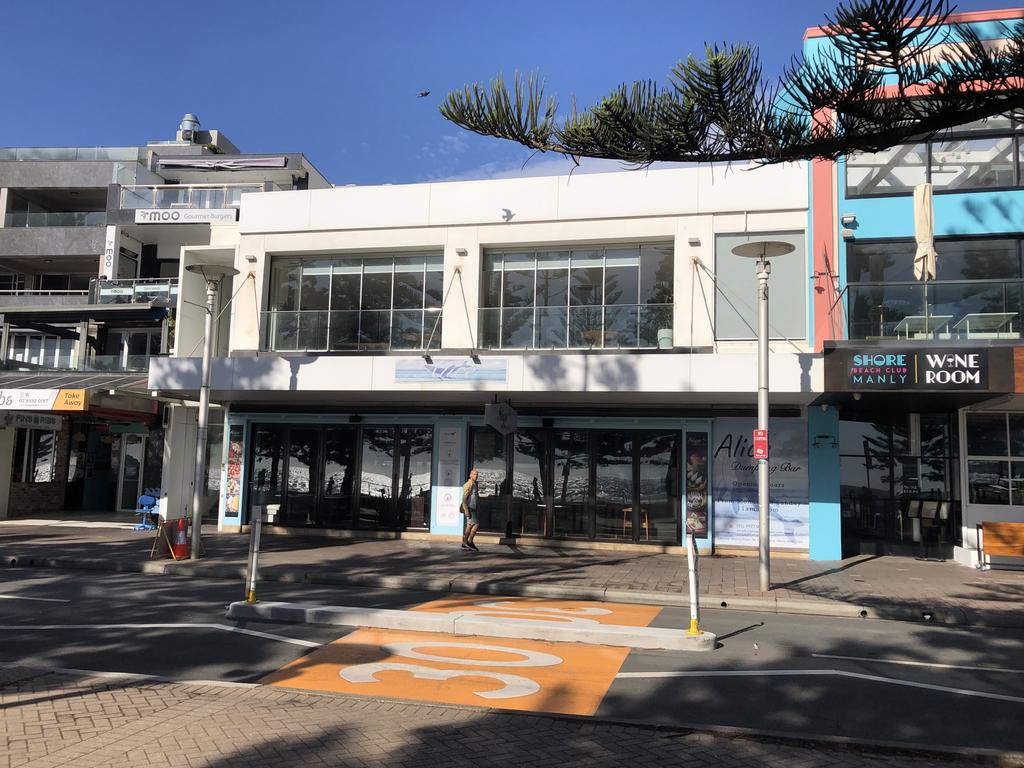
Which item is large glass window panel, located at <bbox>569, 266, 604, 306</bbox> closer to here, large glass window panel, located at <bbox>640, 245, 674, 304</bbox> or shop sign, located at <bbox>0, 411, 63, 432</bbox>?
large glass window panel, located at <bbox>640, 245, 674, 304</bbox>

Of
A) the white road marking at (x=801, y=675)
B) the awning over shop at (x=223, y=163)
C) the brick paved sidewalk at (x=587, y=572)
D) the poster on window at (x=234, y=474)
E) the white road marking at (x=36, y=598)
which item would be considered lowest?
the white road marking at (x=36, y=598)

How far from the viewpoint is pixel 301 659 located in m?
7.52

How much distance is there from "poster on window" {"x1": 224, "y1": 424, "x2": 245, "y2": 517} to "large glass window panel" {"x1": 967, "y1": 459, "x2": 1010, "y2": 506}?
1642cm

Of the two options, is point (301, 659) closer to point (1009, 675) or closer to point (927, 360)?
point (1009, 675)

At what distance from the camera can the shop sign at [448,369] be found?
16156 mm

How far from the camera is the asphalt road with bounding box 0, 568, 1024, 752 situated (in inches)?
235

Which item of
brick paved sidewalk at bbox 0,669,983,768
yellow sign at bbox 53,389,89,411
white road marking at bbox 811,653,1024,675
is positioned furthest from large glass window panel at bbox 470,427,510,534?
brick paved sidewalk at bbox 0,669,983,768

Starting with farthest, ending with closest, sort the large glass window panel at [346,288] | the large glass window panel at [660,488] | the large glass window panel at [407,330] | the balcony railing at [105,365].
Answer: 1. the balcony railing at [105,365]
2. the large glass window panel at [346,288]
3. the large glass window panel at [407,330]
4. the large glass window panel at [660,488]

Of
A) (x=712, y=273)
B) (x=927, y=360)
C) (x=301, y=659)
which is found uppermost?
(x=712, y=273)

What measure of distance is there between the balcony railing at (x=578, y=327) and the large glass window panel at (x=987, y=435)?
6.25 meters

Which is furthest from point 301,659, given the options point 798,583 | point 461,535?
point 461,535

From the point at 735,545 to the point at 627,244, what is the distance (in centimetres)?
696

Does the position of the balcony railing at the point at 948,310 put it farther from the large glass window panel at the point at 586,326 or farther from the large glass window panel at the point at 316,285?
the large glass window panel at the point at 316,285

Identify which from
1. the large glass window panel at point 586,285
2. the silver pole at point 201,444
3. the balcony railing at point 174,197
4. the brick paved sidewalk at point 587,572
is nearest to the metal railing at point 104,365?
the brick paved sidewalk at point 587,572
